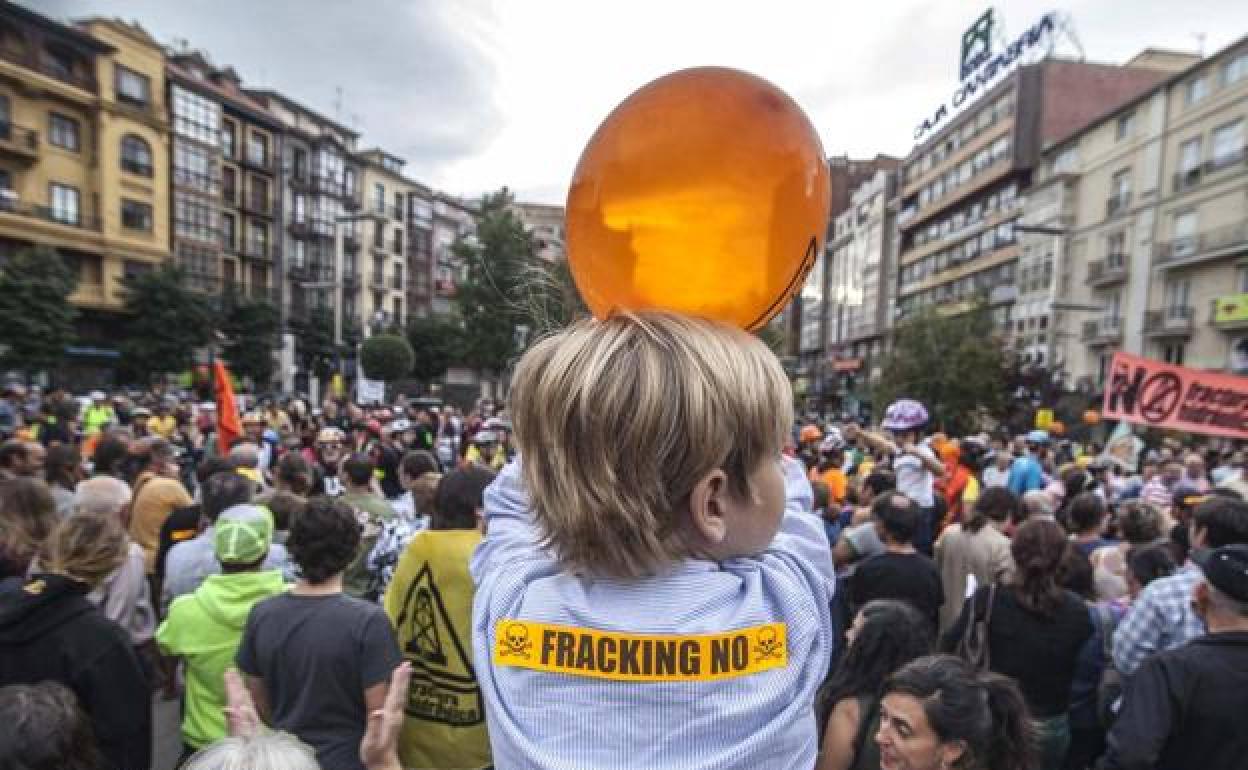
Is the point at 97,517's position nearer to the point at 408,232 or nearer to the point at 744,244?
the point at 744,244

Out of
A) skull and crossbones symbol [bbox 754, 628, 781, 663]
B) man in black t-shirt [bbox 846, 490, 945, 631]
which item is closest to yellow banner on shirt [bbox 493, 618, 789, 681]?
skull and crossbones symbol [bbox 754, 628, 781, 663]

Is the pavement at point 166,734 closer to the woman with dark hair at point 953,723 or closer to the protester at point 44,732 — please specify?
the protester at point 44,732

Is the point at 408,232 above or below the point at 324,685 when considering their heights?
above

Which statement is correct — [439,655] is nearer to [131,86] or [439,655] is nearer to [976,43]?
[131,86]

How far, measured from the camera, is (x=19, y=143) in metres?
29.5

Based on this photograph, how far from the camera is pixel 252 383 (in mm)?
39875

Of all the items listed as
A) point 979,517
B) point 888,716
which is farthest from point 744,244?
point 979,517

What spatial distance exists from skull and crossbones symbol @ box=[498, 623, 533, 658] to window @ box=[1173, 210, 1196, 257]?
39.8 metres

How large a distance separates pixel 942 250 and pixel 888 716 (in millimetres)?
55761

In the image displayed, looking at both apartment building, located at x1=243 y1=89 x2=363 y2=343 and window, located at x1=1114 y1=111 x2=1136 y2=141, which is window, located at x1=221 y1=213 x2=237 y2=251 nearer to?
apartment building, located at x1=243 y1=89 x2=363 y2=343

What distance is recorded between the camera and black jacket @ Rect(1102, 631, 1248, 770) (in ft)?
7.77

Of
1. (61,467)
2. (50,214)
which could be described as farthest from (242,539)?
(50,214)

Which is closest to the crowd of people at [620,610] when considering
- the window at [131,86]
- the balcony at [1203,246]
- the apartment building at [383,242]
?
the balcony at [1203,246]

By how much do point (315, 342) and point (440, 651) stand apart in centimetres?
4837
